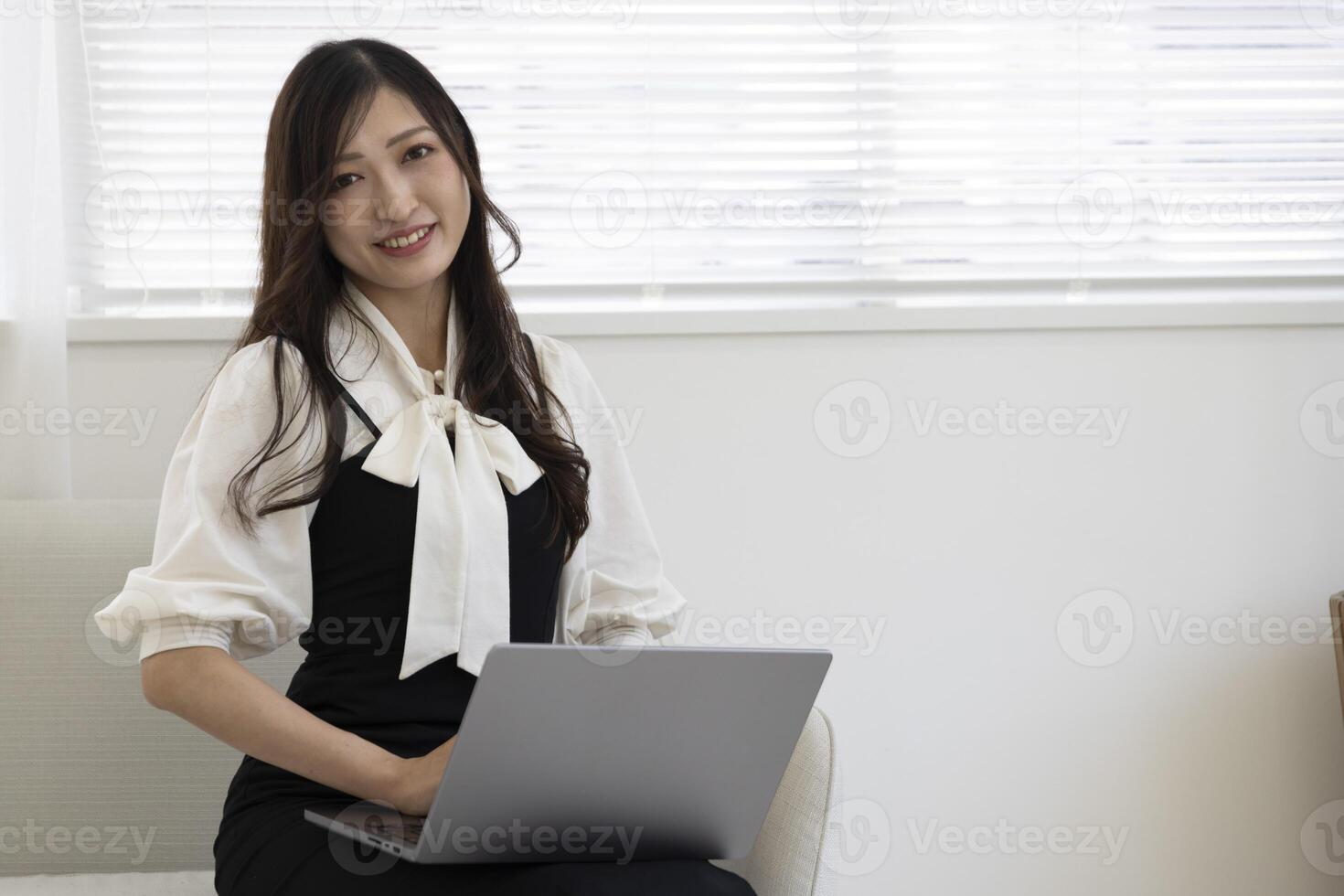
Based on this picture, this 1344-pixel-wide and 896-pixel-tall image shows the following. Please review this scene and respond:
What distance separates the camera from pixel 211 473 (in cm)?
128

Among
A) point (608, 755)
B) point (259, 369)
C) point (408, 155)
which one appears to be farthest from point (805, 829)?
point (408, 155)

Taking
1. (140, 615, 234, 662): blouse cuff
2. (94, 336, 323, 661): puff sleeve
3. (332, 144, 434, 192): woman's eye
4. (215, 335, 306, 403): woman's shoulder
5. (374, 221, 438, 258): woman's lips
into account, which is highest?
(332, 144, 434, 192): woman's eye

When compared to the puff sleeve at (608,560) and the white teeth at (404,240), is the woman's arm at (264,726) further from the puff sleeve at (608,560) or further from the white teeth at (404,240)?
the white teeth at (404,240)

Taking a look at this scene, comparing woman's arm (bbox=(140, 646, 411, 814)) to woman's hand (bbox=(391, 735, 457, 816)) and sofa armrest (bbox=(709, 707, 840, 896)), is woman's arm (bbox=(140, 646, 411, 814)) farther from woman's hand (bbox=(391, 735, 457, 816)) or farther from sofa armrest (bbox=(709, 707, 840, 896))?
sofa armrest (bbox=(709, 707, 840, 896))

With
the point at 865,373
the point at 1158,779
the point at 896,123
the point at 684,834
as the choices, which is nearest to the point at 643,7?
the point at 896,123

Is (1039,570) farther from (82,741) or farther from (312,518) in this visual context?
(82,741)

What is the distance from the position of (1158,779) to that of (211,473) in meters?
1.55

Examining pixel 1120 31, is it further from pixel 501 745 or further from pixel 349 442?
pixel 501 745

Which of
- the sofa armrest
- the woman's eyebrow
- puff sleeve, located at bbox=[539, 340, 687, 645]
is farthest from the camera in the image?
puff sleeve, located at bbox=[539, 340, 687, 645]

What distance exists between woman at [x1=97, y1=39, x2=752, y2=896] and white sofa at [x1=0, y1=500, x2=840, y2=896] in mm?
290

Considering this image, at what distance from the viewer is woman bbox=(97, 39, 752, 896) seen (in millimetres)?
1212

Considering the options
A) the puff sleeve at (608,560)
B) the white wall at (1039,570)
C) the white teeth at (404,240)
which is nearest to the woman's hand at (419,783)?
the puff sleeve at (608,560)

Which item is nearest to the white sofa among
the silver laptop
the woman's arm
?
the woman's arm

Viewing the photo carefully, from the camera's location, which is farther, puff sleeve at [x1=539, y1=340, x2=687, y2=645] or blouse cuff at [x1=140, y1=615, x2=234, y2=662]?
puff sleeve at [x1=539, y1=340, x2=687, y2=645]
